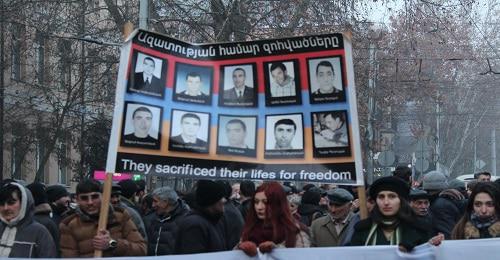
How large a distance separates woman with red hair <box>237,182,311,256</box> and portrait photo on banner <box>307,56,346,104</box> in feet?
2.20

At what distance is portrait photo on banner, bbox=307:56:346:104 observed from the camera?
6742 millimetres

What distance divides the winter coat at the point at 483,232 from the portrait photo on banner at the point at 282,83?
4.90 feet

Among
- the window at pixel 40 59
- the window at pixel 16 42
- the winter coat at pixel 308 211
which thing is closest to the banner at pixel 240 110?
the winter coat at pixel 308 211

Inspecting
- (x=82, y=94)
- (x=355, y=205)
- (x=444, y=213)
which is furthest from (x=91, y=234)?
(x=82, y=94)

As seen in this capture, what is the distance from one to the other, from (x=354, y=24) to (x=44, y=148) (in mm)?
9834

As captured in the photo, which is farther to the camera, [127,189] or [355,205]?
[127,189]

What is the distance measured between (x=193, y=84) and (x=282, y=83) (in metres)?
0.60

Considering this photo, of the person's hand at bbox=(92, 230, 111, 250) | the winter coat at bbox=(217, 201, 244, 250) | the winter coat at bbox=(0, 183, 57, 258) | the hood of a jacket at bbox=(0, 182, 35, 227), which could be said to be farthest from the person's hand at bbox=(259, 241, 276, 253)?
the winter coat at bbox=(217, 201, 244, 250)

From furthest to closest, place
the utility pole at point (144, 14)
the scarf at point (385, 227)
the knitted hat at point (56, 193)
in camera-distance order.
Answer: the utility pole at point (144, 14)
the knitted hat at point (56, 193)
the scarf at point (385, 227)

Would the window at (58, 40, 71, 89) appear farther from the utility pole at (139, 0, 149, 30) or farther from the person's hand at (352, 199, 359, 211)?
the person's hand at (352, 199, 359, 211)

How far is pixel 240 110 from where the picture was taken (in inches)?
269

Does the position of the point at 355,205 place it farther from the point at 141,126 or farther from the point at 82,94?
the point at 82,94

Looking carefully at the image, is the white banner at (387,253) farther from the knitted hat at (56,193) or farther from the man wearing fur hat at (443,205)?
the knitted hat at (56,193)

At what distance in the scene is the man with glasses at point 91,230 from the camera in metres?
7.45
